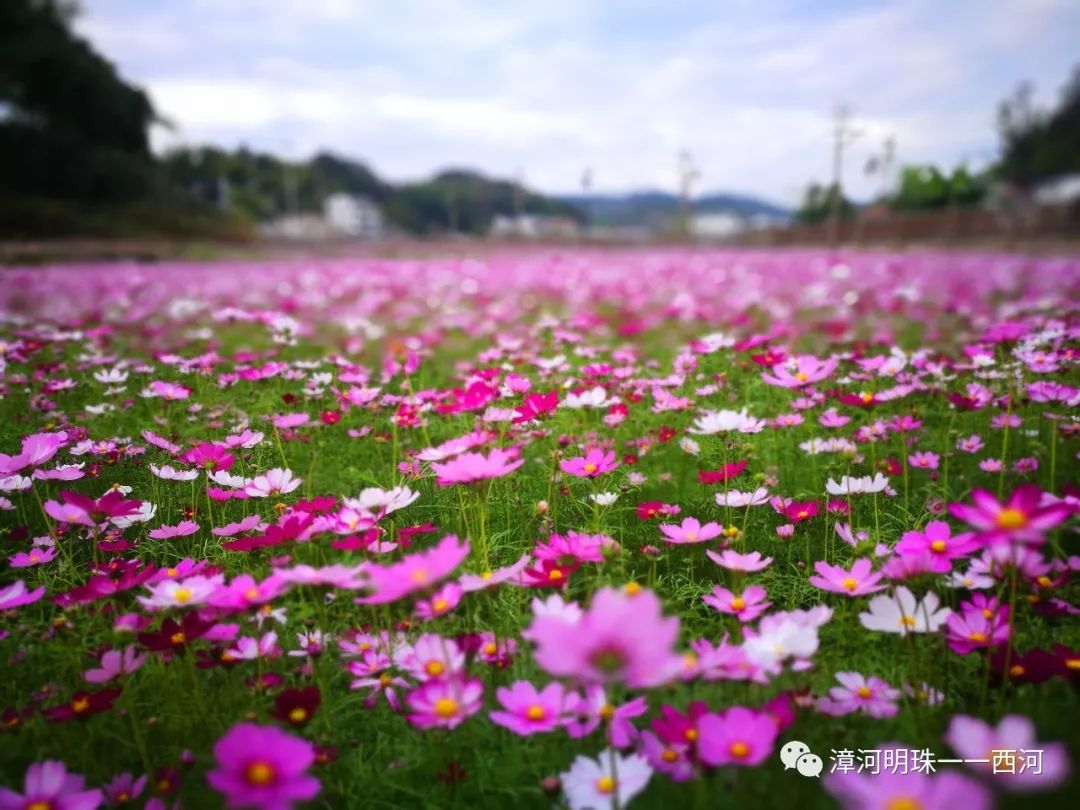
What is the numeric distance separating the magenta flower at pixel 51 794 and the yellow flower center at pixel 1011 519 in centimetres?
117

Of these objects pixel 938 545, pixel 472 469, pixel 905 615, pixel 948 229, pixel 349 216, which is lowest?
pixel 905 615

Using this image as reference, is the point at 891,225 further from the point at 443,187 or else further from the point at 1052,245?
the point at 443,187

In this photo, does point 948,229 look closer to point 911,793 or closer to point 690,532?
point 690,532

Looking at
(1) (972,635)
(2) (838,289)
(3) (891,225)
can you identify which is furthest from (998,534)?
(3) (891,225)

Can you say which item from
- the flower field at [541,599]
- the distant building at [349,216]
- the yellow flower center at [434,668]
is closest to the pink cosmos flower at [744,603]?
the flower field at [541,599]

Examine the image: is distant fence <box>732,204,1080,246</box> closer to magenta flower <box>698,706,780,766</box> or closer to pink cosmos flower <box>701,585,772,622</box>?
pink cosmos flower <box>701,585,772,622</box>

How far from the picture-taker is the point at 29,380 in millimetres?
2615

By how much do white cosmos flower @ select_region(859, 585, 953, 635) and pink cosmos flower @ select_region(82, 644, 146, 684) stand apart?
1232 mm

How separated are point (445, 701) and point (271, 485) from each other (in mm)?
746

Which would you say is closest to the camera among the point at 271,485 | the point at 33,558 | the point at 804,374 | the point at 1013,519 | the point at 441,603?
the point at 1013,519

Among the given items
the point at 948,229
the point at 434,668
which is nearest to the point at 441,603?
the point at 434,668

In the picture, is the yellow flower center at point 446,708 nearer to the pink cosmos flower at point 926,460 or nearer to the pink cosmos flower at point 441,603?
the pink cosmos flower at point 441,603

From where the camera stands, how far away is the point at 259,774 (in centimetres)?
69

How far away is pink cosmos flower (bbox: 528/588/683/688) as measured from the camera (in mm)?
627
